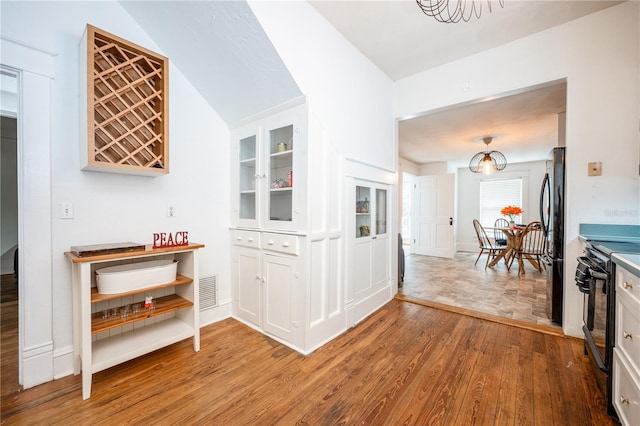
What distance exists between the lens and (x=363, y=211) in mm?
2787

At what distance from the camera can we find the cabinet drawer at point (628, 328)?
3.77ft

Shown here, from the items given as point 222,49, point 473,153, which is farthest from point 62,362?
point 473,153

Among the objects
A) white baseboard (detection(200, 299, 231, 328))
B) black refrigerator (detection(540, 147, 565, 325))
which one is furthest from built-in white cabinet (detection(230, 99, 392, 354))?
black refrigerator (detection(540, 147, 565, 325))

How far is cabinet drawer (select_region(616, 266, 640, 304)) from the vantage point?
1156 mm

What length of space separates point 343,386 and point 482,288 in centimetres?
303

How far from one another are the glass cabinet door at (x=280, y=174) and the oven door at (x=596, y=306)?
2.03 metres

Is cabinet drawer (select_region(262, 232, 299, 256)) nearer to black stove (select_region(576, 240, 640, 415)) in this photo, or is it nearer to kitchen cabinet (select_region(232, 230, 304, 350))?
kitchen cabinet (select_region(232, 230, 304, 350))

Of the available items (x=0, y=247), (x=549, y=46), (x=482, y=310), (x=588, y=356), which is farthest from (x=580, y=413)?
(x=0, y=247)

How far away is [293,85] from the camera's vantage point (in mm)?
2020

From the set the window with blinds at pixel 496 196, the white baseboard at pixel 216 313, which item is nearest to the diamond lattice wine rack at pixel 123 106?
the white baseboard at pixel 216 313

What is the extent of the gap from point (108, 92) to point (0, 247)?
443 centimetres

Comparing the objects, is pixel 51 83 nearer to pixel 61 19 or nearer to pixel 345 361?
pixel 61 19

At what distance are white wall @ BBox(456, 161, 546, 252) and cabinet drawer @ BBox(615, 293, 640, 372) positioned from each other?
21.3 ft

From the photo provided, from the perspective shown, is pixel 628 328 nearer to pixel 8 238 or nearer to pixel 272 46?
pixel 272 46
